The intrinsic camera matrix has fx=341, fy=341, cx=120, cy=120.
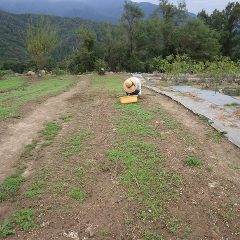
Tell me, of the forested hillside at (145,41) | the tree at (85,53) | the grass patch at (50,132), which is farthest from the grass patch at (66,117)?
the forested hillside at (145,41)

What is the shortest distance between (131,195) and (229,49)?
145 feet

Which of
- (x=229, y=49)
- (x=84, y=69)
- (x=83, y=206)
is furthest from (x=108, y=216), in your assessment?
(x=229, y=49)

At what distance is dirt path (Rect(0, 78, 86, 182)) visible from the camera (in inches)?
290

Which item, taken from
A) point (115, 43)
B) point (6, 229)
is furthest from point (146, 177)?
point (115, 43)

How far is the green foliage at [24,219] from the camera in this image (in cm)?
504

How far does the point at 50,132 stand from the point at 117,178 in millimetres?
3431

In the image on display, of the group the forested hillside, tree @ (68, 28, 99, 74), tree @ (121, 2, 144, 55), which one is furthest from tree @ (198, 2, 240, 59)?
tree @ (68, 28, 99, 74)

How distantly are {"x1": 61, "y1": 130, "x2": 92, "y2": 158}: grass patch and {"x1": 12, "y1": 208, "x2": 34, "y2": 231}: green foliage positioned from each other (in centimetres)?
228

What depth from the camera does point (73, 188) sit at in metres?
6.10

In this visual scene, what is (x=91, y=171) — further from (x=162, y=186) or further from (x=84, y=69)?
(x=84, y=69)

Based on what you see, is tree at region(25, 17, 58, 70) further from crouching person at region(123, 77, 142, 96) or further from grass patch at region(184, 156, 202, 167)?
grass patch at region(184, 156, 202, 167)

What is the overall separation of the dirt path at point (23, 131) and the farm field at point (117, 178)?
26mm

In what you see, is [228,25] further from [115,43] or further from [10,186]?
[10,186]

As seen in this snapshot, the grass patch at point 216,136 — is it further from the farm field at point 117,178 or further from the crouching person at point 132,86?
the crouching person at point 132,86
